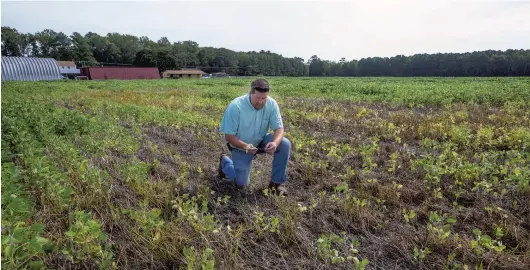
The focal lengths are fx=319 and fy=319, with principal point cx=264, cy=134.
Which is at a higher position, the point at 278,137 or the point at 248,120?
the point at 248,120

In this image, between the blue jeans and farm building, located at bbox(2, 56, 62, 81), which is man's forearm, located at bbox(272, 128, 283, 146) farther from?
farm building, located at bbox(2, 56, 62, 81)

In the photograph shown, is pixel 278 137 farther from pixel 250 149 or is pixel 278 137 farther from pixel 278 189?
pixel 278 189

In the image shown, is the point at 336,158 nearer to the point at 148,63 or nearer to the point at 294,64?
the point at 148,63

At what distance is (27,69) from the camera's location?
48250mm

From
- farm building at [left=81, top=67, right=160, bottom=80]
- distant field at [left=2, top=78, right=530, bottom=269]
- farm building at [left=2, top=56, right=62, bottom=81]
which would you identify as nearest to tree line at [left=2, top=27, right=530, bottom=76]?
farm building at [left=81, top=67, right=160, bottom=80]

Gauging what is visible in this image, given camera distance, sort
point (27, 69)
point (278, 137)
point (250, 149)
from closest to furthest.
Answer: point (250, 149) → point (278, 137) → point (27, 69)

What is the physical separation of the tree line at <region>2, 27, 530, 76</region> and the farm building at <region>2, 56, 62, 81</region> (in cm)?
2769

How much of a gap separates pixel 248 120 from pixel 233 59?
110m

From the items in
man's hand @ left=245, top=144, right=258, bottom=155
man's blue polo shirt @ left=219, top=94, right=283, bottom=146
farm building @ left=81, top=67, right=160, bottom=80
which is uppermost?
man's blue polo shirt @ left=219, top=94, right=283, bottom=146

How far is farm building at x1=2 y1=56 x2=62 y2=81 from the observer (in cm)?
4593

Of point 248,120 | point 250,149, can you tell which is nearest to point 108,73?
point 248,120

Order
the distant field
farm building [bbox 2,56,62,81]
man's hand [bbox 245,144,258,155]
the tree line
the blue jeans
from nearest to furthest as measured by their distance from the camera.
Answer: the distant field < man's hand [bbox 245,144,258,155] < the blue jeans < farm building [bbox 2,56,62,81] < the tree line

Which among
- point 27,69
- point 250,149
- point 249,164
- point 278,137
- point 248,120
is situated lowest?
point 27,69

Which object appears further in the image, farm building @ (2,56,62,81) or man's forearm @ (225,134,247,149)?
farm building @ (2,56,62,81)
